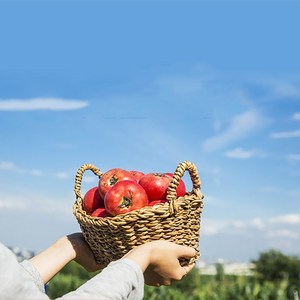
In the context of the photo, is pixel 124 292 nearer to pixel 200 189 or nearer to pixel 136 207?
pixel 136 207

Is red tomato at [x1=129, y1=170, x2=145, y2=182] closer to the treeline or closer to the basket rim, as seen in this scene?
the basket rim

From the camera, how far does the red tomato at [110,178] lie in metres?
2.24

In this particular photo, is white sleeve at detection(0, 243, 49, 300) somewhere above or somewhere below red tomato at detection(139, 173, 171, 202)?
below

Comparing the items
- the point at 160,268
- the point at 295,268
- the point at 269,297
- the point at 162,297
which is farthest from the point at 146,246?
the point at 295,268

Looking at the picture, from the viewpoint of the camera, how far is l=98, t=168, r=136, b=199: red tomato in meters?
2.24

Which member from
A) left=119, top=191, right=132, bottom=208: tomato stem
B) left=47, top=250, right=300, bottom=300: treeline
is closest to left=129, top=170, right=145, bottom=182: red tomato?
left=119, top=191, right=132, bottom=208: tomato stem

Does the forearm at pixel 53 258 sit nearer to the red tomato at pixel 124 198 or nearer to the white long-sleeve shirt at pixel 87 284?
the red tomato at pixel 124 198

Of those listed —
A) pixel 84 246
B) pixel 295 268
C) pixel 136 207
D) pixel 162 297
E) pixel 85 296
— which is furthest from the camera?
pixel 295 268

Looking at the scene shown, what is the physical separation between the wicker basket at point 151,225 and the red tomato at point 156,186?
0.24 feet

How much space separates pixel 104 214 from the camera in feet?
7.19

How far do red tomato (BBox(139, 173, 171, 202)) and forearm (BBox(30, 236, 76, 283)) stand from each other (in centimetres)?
35

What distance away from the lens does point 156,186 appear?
218 centimetres

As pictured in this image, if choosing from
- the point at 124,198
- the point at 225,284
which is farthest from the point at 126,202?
the point at 225,284

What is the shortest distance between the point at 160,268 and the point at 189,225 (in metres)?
0.26
